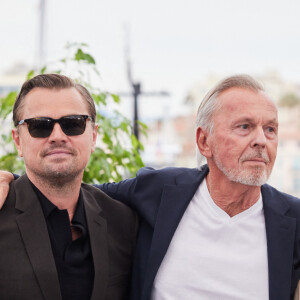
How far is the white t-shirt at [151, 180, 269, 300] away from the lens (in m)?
1.99

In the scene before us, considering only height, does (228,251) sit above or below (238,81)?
below

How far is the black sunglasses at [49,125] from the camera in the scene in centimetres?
190

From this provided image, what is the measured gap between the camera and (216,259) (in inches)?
80.2

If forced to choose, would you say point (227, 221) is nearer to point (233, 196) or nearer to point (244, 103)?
point (233, 196)

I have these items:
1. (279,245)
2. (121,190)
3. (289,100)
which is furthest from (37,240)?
(289,100)

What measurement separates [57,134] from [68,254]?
1.59 ft

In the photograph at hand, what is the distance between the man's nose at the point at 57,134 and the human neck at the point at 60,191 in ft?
0.58

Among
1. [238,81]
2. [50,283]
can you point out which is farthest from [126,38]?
[50,283]

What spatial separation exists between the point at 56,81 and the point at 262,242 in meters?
1.15

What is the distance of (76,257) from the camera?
6.12ft

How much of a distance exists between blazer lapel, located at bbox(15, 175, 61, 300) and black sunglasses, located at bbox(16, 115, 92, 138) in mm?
237

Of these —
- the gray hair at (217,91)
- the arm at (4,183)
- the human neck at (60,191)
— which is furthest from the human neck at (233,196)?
the arm at (4,183)

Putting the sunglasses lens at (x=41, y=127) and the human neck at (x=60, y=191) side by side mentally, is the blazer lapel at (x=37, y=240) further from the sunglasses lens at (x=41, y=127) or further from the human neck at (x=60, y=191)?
the sunglasses lens at (x=41, y=127)

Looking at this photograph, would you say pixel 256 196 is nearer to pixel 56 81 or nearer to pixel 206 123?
pixel 206 123
